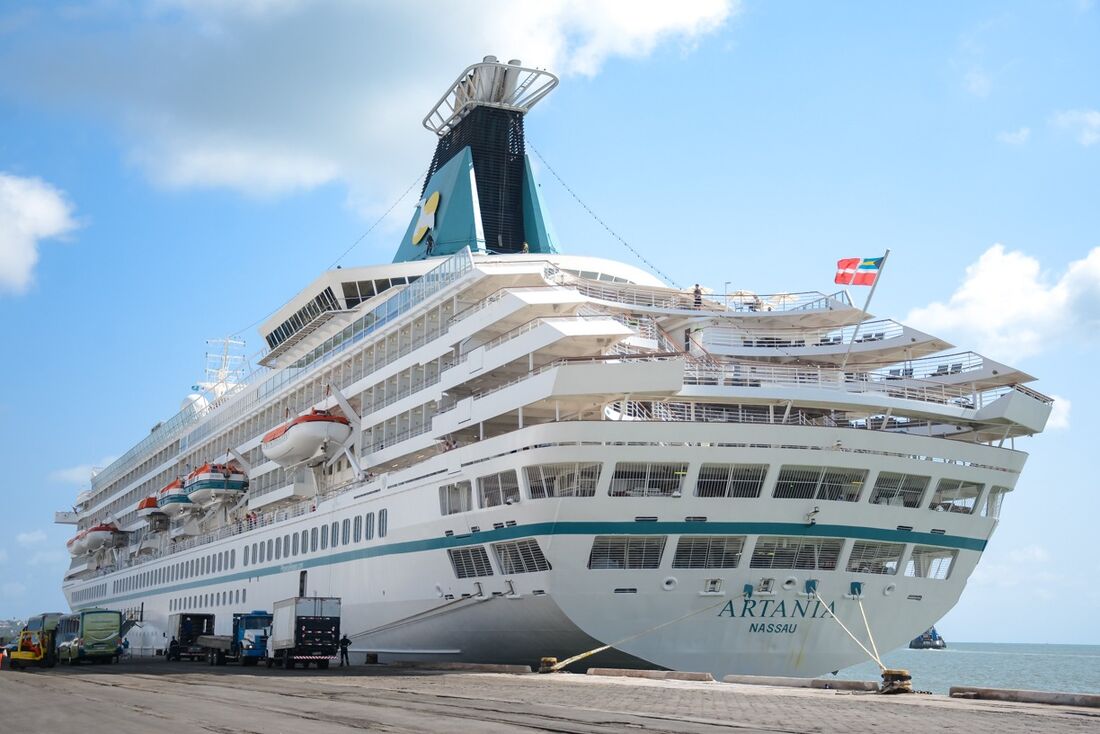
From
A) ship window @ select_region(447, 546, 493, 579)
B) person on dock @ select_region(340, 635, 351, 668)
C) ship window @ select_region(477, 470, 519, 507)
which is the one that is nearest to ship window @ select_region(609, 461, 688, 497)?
ship window @ select_region(477, 470, 519, 507)

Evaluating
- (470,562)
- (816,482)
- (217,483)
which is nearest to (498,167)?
(217,483)

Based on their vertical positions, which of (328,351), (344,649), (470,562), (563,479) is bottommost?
(344,649)

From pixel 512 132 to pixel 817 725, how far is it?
35647 mm

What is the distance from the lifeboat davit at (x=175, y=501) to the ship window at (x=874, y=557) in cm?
3765

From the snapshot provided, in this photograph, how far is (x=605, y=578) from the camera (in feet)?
79.8

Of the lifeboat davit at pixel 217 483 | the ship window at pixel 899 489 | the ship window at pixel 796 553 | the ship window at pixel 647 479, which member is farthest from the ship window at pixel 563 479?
the lifeboat davit at pixel 217 483

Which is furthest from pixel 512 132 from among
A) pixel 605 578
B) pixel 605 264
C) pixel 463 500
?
pixel 605 578

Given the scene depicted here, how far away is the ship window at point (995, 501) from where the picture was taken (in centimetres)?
2802

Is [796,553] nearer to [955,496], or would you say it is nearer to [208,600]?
[955,496]

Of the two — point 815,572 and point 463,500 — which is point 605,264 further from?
point 815,572

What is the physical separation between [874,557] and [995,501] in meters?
4.56

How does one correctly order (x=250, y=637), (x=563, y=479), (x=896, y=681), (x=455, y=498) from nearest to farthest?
(x=896, y=681), (x=563, y=479), (x=455, y=498), (x=250, y=637)

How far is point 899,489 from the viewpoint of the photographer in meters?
26.1

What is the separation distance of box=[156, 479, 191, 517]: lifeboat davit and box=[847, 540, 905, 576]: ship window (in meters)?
37.7
